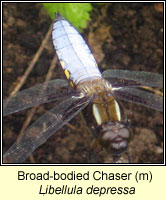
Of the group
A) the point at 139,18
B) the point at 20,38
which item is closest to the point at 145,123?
the point at 139,18

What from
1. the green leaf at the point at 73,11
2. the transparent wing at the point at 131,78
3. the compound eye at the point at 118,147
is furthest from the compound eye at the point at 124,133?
the green leaf at the point at 73,11

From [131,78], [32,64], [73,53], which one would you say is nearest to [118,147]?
[131,78]

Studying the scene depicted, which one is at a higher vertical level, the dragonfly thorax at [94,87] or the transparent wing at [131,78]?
the transparent wing at [131,78]

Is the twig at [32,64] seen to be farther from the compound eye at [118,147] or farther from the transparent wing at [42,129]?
the compound eye at [118,147]

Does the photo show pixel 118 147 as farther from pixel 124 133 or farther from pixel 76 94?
pixel 76 94

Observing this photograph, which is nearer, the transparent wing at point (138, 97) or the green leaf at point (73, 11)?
the transparent wing at point (138, 97)

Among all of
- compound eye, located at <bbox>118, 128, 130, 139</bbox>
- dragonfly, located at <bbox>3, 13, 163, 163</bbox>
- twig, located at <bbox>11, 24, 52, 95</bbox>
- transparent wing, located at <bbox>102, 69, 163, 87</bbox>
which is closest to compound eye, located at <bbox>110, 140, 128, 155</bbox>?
compound eye, located at <bbox>118, 128, 130, 139</bbox>

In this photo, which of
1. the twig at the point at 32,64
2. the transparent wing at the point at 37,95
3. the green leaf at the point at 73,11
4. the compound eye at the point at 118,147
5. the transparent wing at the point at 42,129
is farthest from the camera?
the twig at the point at 32,64

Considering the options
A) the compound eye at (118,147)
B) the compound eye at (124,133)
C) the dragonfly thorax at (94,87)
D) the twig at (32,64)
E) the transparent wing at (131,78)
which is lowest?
the compound eye at (118,147)
